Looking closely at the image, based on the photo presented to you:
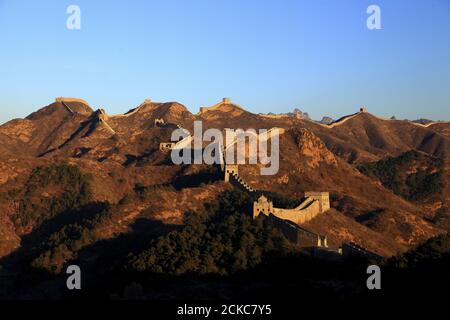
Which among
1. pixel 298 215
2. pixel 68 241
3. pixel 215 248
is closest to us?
pixel 215 248

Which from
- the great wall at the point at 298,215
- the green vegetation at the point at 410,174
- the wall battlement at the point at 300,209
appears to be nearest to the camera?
the great wall at the point at 298,215

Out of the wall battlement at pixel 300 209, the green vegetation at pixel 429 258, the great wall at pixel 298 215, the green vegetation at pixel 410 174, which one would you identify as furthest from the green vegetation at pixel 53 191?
the green vegetation at pixel 410 174

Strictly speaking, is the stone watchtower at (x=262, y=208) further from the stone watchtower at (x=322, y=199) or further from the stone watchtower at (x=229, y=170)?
the stone watchtower at (x=229, y=170)

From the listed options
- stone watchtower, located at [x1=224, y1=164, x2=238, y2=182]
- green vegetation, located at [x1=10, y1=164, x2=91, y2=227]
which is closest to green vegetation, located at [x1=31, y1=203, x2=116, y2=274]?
green vegetation, located at [x1=10, y1=164, x2=91, y2=227]

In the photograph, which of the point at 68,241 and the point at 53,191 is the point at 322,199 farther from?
the point at 53,191

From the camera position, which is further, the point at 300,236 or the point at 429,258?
the point at 300,236

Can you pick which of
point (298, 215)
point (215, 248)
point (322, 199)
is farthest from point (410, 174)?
point (215, 248)
